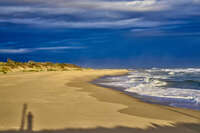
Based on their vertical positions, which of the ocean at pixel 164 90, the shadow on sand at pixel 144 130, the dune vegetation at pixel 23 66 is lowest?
the dune vegetation at pixel 23 66

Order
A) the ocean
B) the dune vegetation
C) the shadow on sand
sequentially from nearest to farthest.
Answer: the shadow on sand
the ocean
the dune vegetation

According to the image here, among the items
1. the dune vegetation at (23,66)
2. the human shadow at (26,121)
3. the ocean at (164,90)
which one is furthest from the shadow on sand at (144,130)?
the dune vegetation at (23,66)

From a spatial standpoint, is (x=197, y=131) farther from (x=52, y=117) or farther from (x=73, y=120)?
(x=52, y=117)

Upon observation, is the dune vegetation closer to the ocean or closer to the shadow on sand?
the ocean

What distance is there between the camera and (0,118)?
23.2 feet

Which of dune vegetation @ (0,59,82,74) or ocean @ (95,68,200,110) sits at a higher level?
ocean @ (95,68,200,110)

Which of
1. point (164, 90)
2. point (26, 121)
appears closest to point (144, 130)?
point (26, 121)

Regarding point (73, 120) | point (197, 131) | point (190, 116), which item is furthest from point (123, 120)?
point (190, 116)

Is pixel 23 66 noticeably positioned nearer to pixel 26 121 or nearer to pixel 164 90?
pixel 164 90

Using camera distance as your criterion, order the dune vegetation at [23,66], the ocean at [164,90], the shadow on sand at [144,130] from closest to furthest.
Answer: the shadow on sand at [144,130] < the ocean at [164,90] < the dune vegetation at [23,66]

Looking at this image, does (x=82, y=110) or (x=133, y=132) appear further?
(x=82, y=110)

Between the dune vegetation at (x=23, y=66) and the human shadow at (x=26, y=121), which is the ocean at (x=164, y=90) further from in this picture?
the dune vegetation at (x=23, y=66)

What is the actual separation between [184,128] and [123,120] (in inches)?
66.4

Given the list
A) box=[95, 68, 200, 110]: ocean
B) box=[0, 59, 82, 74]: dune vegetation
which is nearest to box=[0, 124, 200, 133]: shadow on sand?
box=[95, 68, 200, 110]: ocean
